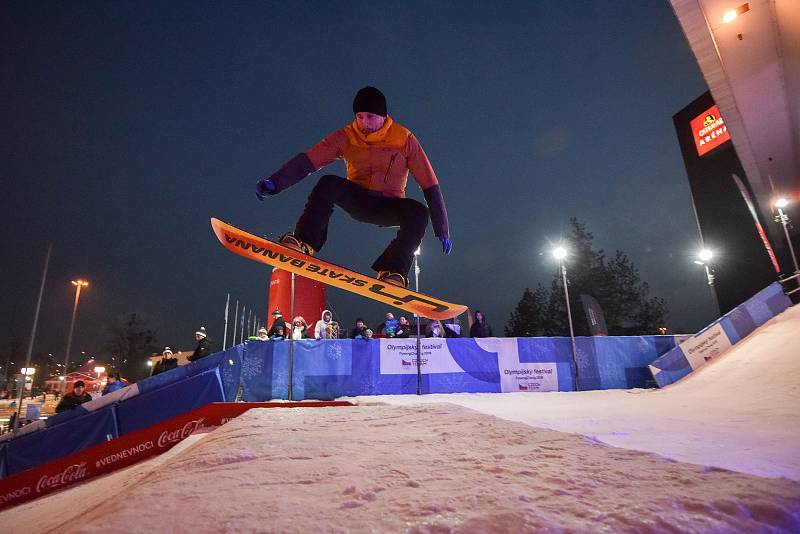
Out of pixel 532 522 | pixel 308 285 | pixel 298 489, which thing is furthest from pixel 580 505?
pixel 308 285

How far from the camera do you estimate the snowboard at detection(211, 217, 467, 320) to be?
448 centimetres

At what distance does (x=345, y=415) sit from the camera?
313 centimetres

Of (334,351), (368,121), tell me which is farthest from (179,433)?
(334,351)

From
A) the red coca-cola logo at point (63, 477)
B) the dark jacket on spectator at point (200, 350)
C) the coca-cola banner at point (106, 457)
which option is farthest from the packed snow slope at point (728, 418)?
the dark jacket on spectator at point (200, 350)

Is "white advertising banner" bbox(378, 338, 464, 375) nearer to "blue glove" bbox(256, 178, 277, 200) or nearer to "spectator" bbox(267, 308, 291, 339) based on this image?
"spectator" bbox(267, 308, 291, 339)

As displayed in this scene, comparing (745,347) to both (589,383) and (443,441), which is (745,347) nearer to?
(589,383)

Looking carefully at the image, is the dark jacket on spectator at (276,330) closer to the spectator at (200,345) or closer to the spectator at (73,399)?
the spectator at (200,345)

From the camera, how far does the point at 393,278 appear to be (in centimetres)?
463

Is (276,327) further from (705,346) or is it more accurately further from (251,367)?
(705,346)

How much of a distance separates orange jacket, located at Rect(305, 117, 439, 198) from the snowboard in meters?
1.10

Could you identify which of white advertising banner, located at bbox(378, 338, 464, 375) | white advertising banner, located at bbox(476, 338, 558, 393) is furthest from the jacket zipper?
→ white advertising banner, located at bbox(476, 338, 558, 393)

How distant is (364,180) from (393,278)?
1.23m

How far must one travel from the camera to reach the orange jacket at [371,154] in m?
4.33

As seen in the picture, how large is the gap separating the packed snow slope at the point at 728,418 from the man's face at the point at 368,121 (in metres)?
3.61
